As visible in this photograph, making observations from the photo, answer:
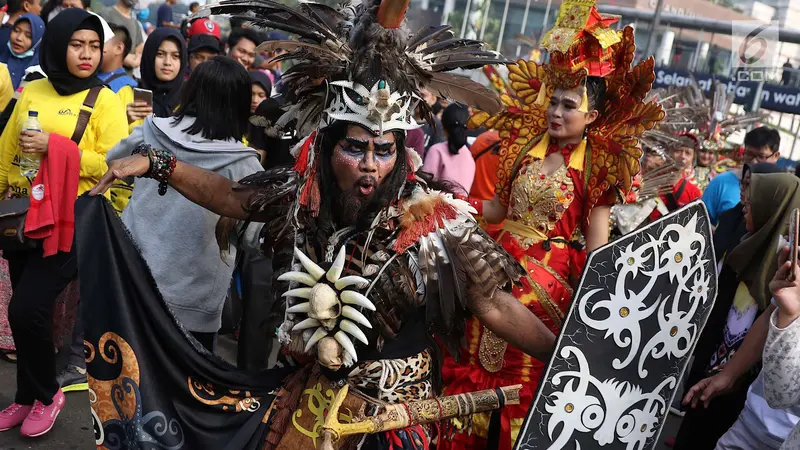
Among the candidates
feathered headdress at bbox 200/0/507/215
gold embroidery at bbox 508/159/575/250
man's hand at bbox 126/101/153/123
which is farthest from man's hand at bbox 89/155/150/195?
man's hand at bbox 126/101/153/123

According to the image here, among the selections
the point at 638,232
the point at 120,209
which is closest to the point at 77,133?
the point at 120,209

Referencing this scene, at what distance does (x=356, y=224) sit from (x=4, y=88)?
3670 millimetres

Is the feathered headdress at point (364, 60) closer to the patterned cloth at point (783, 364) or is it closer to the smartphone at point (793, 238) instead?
the smartphone at point (793, 238)

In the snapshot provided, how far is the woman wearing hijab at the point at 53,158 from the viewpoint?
4594mm

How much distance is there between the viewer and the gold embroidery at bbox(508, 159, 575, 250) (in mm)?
4281

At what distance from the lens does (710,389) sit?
4.16 m

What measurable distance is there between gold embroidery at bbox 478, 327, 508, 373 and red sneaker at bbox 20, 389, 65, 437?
7.83 feet

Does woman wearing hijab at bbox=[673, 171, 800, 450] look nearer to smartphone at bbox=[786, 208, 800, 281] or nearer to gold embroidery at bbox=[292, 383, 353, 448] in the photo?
smartphone at bbox=[786, 208, 800, 281]

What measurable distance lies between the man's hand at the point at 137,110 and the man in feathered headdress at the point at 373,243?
253cm

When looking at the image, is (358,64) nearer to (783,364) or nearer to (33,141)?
(783,364)

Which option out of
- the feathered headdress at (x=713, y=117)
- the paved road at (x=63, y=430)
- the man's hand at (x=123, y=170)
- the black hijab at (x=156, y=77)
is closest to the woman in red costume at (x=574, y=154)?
the man's hand at (x=123, y=170)

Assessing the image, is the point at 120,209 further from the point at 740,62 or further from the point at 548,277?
the point at 740,62

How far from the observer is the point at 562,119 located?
4336mm

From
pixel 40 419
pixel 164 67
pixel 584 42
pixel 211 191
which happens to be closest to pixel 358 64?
pixel 211 191
